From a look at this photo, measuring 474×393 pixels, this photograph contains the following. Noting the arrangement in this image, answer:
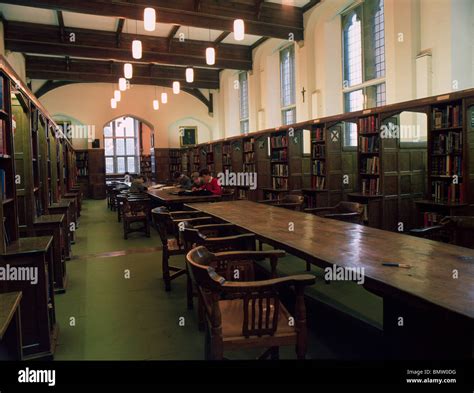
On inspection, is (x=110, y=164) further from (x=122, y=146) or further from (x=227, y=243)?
(x=227, y=243)

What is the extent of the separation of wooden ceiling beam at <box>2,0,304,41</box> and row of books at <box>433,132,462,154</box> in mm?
5193

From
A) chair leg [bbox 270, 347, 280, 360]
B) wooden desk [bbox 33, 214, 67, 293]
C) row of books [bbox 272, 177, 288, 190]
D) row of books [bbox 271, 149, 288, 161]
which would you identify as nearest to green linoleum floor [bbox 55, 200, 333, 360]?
wooden desk [bbox 33, 214, 67, 293]

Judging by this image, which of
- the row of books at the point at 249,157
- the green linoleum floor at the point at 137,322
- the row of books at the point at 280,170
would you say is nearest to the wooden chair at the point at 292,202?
the green linoleum floor at the point at 137,322

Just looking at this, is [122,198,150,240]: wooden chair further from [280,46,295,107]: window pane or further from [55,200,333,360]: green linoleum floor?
[280,46,295,107]: window pane

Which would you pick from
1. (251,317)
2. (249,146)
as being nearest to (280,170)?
(249,146)

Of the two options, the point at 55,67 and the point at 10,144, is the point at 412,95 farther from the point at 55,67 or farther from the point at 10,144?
the point at 55,67

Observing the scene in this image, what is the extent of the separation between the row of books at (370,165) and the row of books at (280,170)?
2204mm

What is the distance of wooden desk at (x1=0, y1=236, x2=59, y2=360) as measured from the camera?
246cm

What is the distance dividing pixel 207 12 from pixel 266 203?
4271mm

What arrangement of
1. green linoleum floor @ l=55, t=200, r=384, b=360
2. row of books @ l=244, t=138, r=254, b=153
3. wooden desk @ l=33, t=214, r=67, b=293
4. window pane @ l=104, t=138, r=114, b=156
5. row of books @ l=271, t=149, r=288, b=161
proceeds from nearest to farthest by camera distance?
green linoleum floor @ l=55, t=200, r=384, b=360 → wooden desk @ l=33, t=214, r=67, b=293 → row of books @ l=271, t=149, r=288, b=161 → row of books @ l=244, t=138, r=254, b=153 → window pane @ l=104, t=138, r=114, b=156

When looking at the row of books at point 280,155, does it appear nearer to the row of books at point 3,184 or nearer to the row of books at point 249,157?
the row of books at point 249,157

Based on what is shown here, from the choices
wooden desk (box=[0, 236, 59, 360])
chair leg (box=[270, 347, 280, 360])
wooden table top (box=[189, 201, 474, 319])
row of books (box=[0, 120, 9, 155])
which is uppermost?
row of books (box=[0, 120, 9, 155])

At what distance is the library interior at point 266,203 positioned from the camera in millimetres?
2102

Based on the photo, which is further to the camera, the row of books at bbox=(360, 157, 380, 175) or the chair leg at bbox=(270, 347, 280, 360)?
the row of books at bbox=(360, 157, 380, 175)
